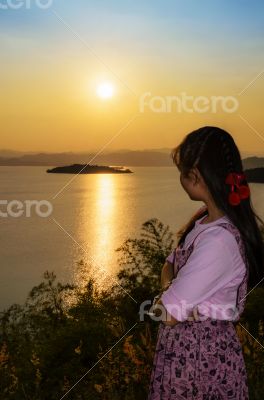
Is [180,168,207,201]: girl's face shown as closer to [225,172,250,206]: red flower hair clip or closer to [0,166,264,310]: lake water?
[225,172,250,206]: red flower hair clip

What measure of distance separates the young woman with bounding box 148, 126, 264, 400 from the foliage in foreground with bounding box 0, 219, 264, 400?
1.58 meters

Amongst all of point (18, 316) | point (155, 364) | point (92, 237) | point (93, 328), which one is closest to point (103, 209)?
point (92, 237)

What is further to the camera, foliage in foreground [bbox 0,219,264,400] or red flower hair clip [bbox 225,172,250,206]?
foliage in foreground [bbox 0,219,264,400]

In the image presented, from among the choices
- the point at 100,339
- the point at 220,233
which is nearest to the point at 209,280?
the point at 220,233

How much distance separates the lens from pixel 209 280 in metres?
2.12

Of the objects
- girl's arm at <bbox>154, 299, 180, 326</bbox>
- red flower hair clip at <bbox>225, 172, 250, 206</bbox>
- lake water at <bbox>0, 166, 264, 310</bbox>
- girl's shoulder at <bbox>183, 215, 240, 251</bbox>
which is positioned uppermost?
lake water at <bbox>0, 166, 264, 310</bbox>

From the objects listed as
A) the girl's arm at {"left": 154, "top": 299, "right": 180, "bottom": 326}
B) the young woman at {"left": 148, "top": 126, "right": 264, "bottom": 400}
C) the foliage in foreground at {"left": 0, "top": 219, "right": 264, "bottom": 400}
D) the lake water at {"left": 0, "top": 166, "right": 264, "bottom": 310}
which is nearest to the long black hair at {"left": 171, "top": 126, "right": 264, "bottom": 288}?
the young woman at {"left": 148, "top": 126, "right": 264, "bottom": 400}

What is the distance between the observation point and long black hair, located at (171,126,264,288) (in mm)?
2180

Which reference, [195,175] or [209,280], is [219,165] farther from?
[209,280]

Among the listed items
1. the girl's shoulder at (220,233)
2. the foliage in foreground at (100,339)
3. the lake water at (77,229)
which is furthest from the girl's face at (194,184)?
the lake water at (77,229)

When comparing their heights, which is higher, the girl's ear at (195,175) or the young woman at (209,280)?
the girl's ear at (195,175)

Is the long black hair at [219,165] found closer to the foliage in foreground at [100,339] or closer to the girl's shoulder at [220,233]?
the girl's shoulder at [220,233]

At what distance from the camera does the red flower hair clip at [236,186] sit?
2174 millimetres

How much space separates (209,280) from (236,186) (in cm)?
35
